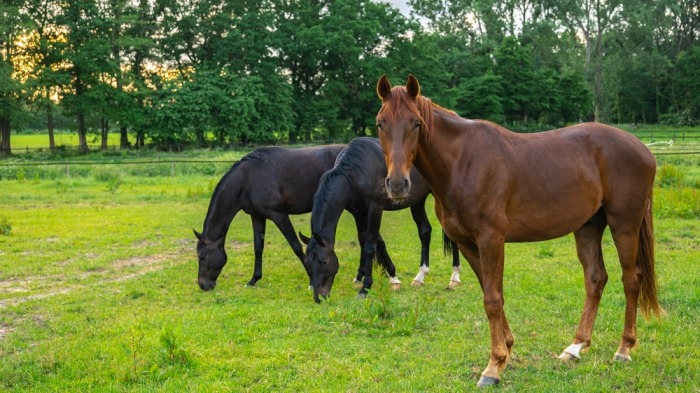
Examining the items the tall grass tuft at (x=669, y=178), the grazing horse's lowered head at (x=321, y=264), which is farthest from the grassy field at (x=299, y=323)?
the tall grass tuft at (x=669, y=178)

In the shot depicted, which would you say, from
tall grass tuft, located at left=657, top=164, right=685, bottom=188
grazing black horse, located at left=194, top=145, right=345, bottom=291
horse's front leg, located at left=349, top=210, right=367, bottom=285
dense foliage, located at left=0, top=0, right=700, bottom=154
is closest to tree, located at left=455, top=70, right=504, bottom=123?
dense foliage, located at left=0, top=0, right=700, bottom=154

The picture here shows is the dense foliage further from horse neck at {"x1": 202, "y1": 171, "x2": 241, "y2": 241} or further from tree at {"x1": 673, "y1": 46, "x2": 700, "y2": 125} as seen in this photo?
horse neck at {"x1": 202, "y1": 171, "x2": 241, "y2": 241}

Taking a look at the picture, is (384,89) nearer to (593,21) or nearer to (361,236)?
(361,236)

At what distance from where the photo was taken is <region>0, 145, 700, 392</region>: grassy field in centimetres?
482

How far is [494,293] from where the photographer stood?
181 inches

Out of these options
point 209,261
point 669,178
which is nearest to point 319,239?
point 209,261

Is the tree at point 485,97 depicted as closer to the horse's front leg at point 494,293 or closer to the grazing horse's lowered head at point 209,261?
the grazing horse's lowered head at point 209,261

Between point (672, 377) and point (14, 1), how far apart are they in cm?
4750

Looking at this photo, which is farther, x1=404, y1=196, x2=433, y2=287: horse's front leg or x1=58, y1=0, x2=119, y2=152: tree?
x1=58, y1=0, x2=119, y2=152: tree

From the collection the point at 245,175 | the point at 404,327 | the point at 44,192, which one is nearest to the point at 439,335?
the point at 404,327

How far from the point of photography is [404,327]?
5969 millimetres

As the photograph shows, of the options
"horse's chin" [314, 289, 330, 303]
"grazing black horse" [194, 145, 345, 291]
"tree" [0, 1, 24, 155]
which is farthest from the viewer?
"tree" [0, 1, 24, 155]

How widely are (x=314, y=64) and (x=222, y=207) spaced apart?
140 ft

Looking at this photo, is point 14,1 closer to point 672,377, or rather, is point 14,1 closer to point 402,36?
point 402,36
